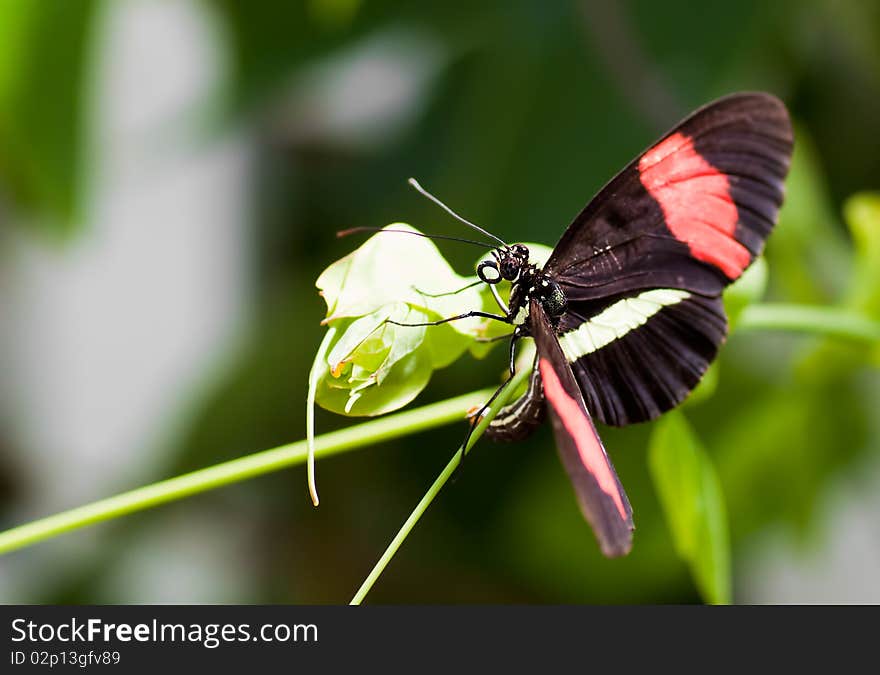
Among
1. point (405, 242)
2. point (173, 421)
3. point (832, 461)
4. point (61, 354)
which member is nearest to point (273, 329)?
point (173, 421)

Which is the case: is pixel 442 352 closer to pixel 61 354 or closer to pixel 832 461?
pixel 832 461

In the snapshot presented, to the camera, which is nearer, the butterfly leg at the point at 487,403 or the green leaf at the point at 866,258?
the butterfly leg at the point at 487,403

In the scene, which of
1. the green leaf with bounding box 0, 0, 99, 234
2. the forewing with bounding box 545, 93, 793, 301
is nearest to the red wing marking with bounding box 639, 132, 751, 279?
the forewing with bounding box 545, 93, 793, 301

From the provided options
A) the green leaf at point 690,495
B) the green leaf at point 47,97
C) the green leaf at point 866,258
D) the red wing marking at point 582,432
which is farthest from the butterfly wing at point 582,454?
the green leaf at point 47,97

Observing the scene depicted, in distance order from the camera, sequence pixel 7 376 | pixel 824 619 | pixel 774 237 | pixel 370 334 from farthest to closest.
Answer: pixel 7 376 → pixel 774 237 → pixel 824 619 → pixel 370 334

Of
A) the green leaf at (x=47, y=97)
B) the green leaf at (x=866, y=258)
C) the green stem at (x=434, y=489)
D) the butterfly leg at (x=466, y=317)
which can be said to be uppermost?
the green leaf at (x=47, y=97)

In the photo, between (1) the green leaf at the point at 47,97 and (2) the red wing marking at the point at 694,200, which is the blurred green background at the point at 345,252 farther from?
(2) the red wing marking at the point at 694,200
